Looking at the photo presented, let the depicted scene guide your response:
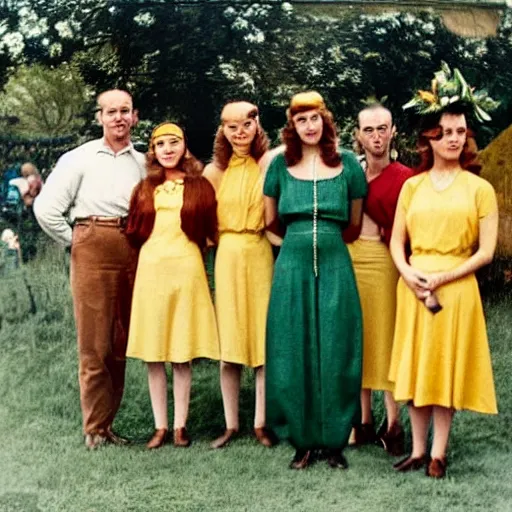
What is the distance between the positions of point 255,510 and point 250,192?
1.46 m

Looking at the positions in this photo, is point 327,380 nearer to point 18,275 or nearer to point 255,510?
point 255,510

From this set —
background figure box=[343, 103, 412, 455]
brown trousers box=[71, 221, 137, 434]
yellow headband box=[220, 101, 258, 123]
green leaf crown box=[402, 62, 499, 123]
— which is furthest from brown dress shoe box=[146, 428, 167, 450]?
green leaf crown box=[402, 62, 499, 123]

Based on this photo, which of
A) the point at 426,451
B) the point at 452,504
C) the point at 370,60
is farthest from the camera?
the point at 370,60

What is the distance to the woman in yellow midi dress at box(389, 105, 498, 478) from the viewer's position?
3965 millimetres

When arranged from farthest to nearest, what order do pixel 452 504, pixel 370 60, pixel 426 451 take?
pixel 370 60
pixel 426 451
pixel 452 504

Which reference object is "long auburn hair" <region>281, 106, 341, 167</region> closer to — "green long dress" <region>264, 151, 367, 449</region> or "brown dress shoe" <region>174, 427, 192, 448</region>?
"green long dress" <region>264, 151, 367, 449</region>

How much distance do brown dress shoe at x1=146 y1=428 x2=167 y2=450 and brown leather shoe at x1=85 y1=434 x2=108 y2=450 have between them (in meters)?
0.23

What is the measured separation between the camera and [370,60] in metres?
4.60

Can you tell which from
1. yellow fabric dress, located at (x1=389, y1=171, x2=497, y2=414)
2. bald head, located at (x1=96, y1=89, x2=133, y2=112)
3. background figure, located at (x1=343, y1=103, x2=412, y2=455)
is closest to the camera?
yellow fabric dress, located at (x1=389, y1=171, x2=497, y2=414)

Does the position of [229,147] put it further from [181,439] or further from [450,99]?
[181,439]

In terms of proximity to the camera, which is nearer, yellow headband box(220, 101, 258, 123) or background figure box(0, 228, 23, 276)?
yellow headband box(220, 101, 258, 123)

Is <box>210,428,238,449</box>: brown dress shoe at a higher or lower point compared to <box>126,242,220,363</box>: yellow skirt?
lower

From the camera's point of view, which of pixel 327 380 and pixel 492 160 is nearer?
pixel 327 380

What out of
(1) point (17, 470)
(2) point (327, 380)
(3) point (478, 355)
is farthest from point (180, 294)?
(3) point (478, 355)
